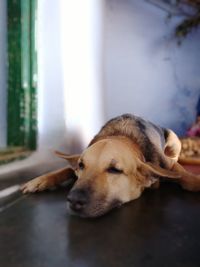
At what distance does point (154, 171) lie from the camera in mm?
1499

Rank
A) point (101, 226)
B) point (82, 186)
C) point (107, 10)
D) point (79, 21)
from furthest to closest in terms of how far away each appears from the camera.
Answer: point (107, 10), point (79, 21), point (82, 186), point (101, 226)

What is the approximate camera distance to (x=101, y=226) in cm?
121

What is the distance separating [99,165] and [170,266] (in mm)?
560

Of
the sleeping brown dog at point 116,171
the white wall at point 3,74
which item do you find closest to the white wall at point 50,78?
the white wall at point 3,74

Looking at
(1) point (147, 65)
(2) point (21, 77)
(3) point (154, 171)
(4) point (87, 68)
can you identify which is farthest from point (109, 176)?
(1) point (147, 65)

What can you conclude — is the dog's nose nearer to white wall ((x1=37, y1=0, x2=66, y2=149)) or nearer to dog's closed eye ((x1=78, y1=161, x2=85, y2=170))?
dog's closed eye ((x1=78, y1=161, x2=85, y2=170))

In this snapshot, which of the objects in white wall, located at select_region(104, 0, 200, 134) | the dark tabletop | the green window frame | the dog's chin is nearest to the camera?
the dark tabletop

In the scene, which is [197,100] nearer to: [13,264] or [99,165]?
[99,165]

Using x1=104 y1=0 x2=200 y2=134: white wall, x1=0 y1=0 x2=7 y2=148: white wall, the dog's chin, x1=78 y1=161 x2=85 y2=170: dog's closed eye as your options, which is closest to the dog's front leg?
x1=78 y1=161 x2=85 y2=170: dog's closed eye

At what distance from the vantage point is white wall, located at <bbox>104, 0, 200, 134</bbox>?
97.6 inches

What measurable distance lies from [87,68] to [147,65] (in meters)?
0.40

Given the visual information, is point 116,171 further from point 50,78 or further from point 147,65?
point 147,65

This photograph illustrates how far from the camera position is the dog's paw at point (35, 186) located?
5.11ft

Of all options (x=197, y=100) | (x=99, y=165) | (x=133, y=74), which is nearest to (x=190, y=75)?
(x=197, y=100)
